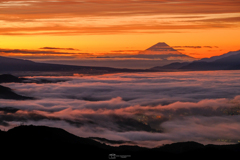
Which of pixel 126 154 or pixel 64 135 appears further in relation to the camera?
pixel 64 135

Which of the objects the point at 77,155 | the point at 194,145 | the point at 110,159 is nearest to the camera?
the point at 110,159

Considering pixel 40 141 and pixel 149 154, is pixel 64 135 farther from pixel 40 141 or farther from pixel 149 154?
Result: pixel 149 154

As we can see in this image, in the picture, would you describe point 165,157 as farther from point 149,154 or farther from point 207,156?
point 207,156

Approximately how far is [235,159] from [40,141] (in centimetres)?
6405

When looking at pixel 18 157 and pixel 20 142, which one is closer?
pixel 18 157

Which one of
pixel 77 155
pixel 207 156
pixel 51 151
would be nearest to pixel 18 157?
pixel 51 151

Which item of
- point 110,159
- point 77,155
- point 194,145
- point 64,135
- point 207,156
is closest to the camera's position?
point 110,159

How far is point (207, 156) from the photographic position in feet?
336

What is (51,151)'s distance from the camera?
3661 inches

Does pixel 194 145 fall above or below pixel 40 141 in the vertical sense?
A: below

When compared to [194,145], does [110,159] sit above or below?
above

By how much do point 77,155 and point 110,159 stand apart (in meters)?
13.1

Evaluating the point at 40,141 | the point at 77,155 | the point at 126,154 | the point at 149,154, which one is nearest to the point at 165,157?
the point at 149,154

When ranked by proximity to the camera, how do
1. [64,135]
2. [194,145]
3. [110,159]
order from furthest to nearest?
1. [194,145]
2. [64,135]
3. [110,159]
